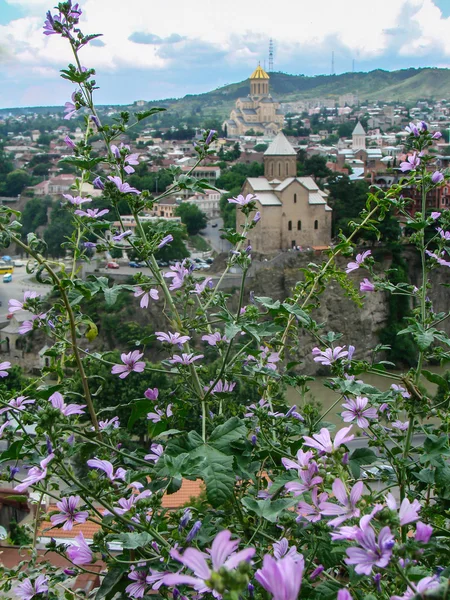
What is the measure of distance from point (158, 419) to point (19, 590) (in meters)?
0.38

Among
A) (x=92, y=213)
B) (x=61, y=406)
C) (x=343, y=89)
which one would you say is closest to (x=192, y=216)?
(x=92, y=213)

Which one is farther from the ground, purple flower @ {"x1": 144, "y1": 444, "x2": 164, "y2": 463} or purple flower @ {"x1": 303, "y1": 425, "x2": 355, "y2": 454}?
purple flower @ {"x1": 303, "y1": 425, "x2": 355, "y2": 454}

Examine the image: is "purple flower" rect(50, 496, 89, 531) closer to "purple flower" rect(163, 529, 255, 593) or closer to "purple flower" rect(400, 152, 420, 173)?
"purple flower" rect(163, 529, 255, 593)

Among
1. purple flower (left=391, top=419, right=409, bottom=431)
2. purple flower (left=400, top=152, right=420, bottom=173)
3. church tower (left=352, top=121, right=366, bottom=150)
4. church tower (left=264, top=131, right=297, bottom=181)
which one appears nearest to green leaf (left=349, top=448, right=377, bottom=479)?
purple flower (left=391, top=419, right=409, bottom=431)

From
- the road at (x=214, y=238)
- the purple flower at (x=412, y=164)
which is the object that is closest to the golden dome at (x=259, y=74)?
the road at (x=214, y=238)

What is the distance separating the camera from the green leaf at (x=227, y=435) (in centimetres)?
96

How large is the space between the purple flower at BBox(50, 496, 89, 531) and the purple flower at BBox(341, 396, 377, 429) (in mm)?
415

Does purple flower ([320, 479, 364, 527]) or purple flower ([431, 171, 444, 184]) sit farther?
purple flower ([431, 171, 444, 184])

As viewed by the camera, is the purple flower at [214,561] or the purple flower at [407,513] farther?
the purple flower at [407,513]

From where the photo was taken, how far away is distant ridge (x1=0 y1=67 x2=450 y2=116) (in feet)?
278

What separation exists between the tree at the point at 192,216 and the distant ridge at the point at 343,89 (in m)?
59.1

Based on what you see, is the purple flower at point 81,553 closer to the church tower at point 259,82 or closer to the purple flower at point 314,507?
the purple flower at point 314,507

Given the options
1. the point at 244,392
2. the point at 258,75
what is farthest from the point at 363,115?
the point at 244,392

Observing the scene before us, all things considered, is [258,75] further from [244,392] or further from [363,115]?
[244,392]
